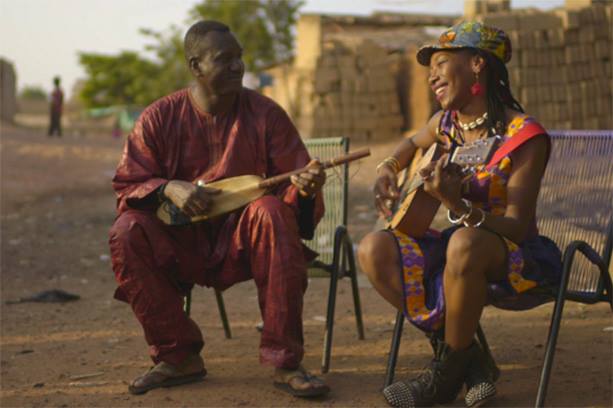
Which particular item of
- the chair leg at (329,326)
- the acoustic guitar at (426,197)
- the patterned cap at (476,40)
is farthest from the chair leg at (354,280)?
the patterned cap at (476,40)

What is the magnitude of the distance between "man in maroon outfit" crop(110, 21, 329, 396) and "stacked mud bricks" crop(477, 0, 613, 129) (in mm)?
10500

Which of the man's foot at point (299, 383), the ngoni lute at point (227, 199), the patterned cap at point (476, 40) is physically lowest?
the man's foot at point (299, 383)

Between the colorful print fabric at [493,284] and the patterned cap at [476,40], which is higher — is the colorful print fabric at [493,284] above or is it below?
below

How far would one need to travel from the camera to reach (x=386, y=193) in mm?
4121

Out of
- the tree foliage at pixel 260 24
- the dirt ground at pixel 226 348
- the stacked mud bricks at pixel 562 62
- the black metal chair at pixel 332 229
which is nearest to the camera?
the dirt ground at pixel 226 348

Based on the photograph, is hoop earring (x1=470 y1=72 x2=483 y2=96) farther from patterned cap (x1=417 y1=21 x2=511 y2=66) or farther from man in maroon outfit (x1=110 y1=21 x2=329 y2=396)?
man in maroon outfit (x1=110 y1=21 x2=329 y2=396)

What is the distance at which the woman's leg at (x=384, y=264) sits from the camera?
148 inches

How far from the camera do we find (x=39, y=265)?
7.95m

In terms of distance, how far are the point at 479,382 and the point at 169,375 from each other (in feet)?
4.55

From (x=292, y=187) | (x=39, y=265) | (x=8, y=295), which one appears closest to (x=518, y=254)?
(x=292, y=187)

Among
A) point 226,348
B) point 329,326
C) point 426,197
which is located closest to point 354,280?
point 329,326

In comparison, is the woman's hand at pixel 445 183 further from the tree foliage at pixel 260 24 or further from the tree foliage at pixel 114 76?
the tree foliage at pixel 114 76

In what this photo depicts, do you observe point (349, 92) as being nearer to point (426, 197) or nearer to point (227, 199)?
point (227, 199)

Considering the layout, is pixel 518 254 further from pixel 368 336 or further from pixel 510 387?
pixel 368 336
